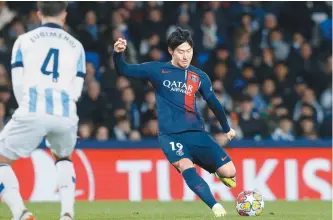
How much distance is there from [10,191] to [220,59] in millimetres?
9354

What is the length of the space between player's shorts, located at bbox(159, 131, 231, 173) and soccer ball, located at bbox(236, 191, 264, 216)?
0.46 m

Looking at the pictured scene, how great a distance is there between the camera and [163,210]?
471 inches

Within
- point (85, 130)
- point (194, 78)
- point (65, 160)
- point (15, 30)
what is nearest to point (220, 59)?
point (85, 130)

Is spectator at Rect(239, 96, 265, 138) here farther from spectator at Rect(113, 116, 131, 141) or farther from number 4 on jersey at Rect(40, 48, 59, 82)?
number 4 on jersey at Rect(40, 48, 59, 82)

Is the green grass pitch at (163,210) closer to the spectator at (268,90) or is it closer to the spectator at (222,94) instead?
the spectator at (222,94)

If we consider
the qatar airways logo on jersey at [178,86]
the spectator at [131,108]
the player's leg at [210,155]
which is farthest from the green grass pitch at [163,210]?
the spectator at [131,108]

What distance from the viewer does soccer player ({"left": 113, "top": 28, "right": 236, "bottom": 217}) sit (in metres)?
9.67

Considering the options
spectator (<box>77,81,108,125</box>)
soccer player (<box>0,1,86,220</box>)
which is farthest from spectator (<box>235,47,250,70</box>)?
soccer player (<box>0,1,86,220</box>)

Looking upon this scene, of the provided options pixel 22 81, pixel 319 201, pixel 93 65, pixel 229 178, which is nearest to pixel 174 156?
pixel 229 178

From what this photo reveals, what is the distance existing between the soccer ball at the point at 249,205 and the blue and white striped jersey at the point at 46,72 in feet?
9.27

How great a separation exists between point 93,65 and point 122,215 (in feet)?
20.9

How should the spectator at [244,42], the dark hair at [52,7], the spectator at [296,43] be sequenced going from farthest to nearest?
1. the spectator at [296,43]
2. the spectator at [244,42]
3. the dark hair at [52,7]

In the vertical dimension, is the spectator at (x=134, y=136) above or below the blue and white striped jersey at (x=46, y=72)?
below

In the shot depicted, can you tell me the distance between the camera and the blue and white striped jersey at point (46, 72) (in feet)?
25.2
